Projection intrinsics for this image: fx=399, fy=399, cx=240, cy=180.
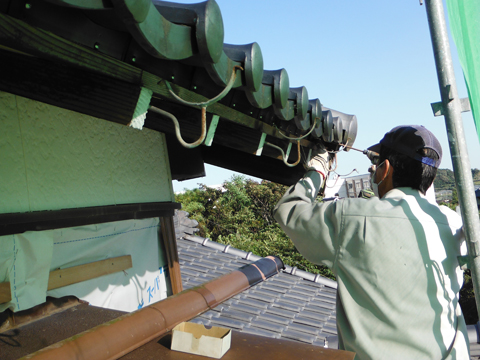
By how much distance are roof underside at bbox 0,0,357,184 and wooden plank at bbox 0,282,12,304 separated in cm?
101

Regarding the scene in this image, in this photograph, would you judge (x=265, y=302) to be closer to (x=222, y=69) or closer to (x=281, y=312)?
(x=281, y=312)

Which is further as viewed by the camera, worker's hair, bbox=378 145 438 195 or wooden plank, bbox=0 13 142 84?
worker's hair, bbox=378 145 438 195

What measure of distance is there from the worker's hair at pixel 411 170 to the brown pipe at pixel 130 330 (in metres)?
1.25

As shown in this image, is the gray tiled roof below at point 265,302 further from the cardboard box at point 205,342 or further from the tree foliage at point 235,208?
the tree foliage at point 235,208

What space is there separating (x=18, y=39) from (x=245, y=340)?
1.36 meters

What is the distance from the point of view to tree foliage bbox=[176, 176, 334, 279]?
64.3 ft

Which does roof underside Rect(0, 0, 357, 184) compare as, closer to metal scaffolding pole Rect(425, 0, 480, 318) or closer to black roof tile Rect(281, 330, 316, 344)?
metal scaffolding pole Rect(425, 0, 480, 318)

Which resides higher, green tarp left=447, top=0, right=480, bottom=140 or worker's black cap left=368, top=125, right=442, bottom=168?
green tarp left=447, top=0, right=480, bottom=140

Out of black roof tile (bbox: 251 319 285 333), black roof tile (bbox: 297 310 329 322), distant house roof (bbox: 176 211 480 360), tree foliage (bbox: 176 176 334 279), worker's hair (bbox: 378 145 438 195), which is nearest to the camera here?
worker's hair (bbox: 378 145 438 195)

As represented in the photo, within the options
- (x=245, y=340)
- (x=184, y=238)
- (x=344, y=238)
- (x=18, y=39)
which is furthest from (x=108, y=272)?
(x=184, y=238)

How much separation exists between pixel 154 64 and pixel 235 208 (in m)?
20.0

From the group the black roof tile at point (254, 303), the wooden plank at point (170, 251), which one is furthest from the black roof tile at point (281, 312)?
the wooden plank at point (170, 251)

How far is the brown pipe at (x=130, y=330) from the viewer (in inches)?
55.2

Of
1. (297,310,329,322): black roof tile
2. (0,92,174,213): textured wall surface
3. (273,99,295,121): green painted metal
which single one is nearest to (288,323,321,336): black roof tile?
(297,310,329,322): black roof tile
